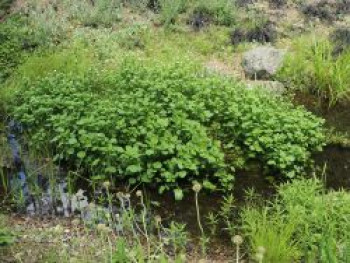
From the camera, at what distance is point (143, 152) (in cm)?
565

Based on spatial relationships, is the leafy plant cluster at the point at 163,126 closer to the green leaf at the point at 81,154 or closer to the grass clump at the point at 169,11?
the green leaf at the point at 81,154

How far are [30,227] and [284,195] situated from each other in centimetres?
234

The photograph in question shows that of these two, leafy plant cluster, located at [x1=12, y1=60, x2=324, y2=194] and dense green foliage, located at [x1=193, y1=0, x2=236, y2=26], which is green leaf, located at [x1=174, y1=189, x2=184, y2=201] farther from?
dense green foliage, located at [x1=193, y1=0, x2=236, y2=26]

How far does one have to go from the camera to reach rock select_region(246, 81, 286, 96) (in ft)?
24.8

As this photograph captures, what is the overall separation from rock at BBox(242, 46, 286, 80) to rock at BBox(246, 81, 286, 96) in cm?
24

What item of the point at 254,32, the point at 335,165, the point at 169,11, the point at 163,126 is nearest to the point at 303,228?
the point at 163,126

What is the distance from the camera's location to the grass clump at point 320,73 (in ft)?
25.3

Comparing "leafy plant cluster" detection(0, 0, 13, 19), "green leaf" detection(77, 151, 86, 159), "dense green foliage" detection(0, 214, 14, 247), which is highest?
"leafy plant cluster" detection(0, 0, 13, 19)

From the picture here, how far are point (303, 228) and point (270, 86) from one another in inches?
133

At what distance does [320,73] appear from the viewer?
25.7 ft

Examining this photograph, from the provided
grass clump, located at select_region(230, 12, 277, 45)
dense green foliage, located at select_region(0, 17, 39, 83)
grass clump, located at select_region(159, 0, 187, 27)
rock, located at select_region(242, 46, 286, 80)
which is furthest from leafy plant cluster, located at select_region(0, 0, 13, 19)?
rock, located at select_region(242, 46, 286, 80)

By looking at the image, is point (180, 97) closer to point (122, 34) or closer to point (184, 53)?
point (184, 53)

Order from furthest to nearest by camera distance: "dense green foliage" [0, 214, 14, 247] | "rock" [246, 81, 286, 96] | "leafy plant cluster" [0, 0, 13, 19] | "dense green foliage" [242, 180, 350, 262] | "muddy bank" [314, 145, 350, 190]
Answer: "leafy plant cluster" [0, 0, 13, 19] < "rock" [246, 81, 286, 96] < "muddy bank" [314, 145, 350, 190] < "dense green foliage" [242, 180, 350, 262] < "dense green foliage" [0, 214, 14, 247]

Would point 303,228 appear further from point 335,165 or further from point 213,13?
point 213,13
